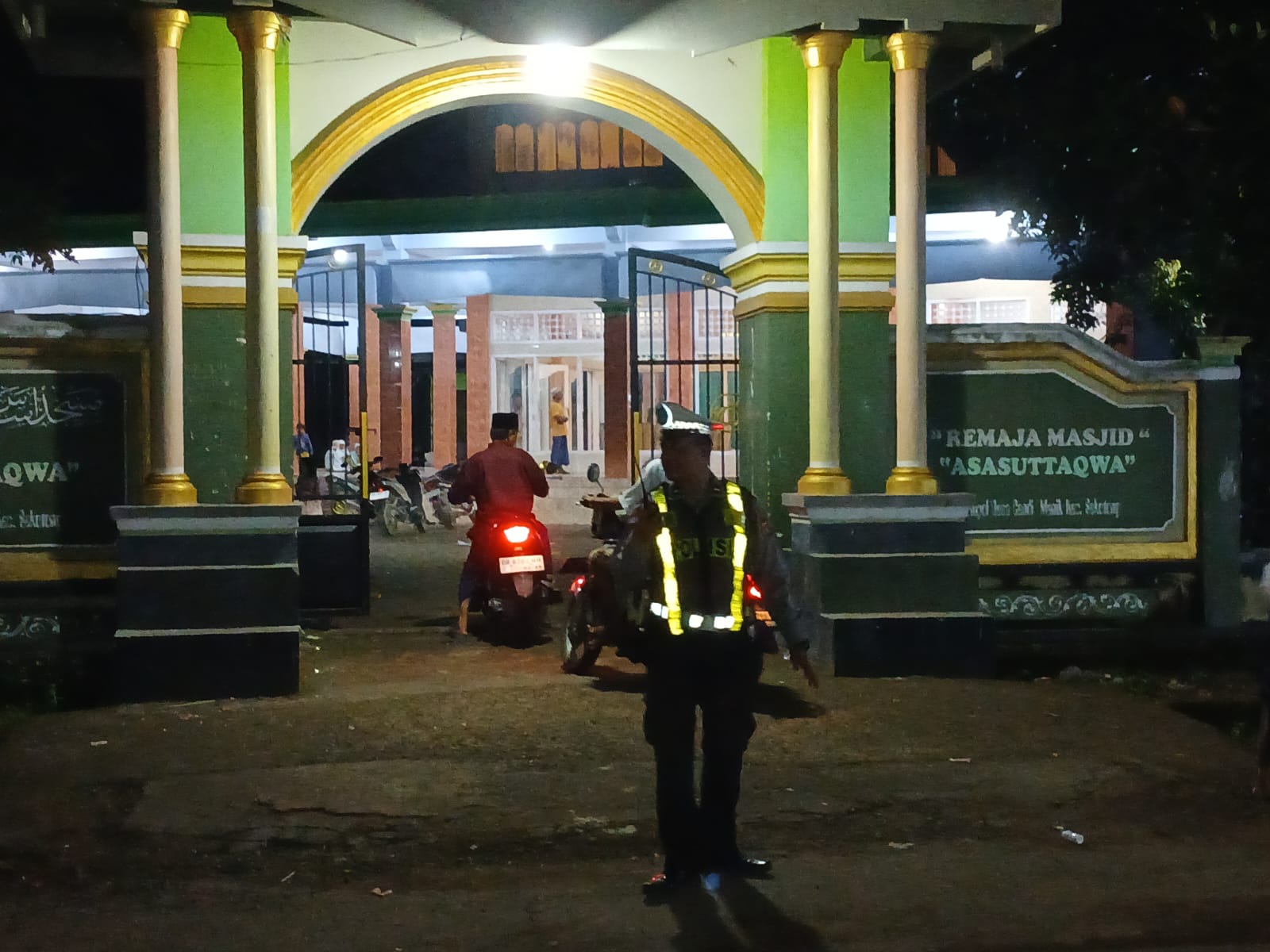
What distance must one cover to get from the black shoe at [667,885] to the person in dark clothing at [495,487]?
4.88 metres

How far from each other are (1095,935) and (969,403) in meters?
5.16

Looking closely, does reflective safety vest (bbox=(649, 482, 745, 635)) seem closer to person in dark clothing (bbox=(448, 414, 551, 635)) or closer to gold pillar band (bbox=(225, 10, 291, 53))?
gold pillar band (bbox=(225, 10, 291, 53))

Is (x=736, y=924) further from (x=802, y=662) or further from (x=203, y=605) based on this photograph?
(x=203, y=605)

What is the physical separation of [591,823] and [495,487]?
171 inches

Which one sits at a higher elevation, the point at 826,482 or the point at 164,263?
the point at 164,263

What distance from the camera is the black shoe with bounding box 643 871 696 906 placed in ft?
15.3

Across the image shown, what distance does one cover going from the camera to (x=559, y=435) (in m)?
21.7

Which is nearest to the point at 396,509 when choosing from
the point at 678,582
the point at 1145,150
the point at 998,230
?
the point at 998,230

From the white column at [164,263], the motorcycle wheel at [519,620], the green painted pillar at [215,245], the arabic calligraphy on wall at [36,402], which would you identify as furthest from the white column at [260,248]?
the motorcycle wheel at [519,620]

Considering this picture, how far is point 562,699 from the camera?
758cm

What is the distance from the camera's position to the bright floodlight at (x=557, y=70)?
876 cm

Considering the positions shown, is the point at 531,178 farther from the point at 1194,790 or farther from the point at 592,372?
the point at 1194,790

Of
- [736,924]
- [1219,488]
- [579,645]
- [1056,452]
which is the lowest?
[736,924]

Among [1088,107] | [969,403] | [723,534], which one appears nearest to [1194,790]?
[723,534]
